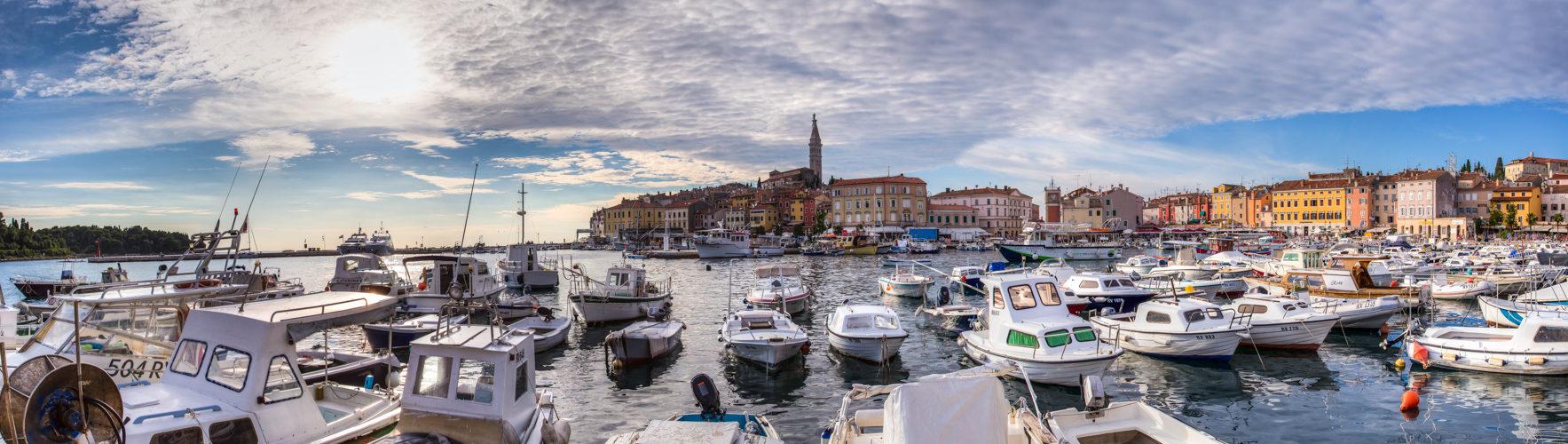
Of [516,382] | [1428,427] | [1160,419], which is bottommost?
[1428,427]

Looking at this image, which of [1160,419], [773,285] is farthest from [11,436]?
[773,285]

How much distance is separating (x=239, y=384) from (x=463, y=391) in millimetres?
2123

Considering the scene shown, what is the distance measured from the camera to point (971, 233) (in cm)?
11100

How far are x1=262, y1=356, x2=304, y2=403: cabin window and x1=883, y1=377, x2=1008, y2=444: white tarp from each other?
6362 mm

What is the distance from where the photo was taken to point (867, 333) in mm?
16953

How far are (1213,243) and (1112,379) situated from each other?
61592 millimetres

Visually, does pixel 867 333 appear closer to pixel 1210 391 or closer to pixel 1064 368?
pixel 1064 368

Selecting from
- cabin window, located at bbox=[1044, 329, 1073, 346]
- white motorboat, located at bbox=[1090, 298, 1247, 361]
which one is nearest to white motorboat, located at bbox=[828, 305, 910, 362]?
cabin window, located at bbox=[1044, 329, 1073, 346]

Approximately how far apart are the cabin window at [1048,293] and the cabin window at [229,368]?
14575 millimetres

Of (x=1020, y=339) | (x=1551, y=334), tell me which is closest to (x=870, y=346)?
(x=1020, y=339)

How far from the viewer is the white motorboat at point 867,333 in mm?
16844

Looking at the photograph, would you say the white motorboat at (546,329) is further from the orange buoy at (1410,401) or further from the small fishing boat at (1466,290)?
the small fishing boat at (1466,290)

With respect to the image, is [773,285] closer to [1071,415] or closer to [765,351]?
[765,351]

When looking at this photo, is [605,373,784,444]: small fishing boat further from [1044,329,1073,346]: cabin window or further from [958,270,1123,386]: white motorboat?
[1044,329,1073,346]: cabin window
